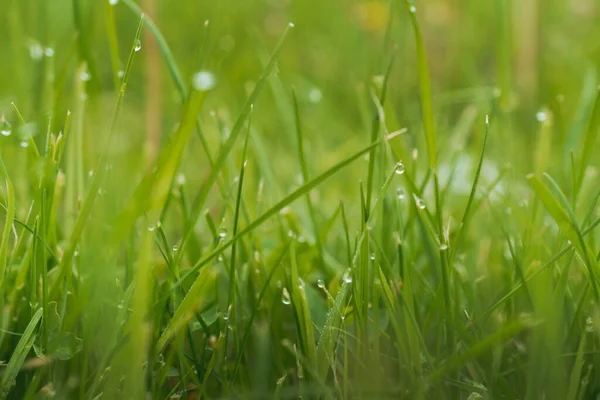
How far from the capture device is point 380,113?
1.83 feet

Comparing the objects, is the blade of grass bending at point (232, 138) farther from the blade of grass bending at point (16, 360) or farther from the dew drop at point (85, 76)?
the dew drop at point (85, 76)

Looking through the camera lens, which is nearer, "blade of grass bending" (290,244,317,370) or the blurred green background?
"blade of grass bending" (290,244,317,370)

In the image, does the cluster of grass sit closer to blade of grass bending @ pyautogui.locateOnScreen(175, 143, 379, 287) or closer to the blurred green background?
blade of grass bending @ pyautogui.locateOnScreen(175, 143, 379, 287)

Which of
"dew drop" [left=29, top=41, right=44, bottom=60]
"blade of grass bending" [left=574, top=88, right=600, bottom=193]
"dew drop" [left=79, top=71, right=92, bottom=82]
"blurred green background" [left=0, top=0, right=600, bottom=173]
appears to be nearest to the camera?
"blade of grass bending" [left=574, top=88, right=600, bottom=193]

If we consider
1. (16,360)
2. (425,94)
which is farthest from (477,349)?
(16,360)

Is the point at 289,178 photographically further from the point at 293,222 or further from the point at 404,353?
the point at 404,353

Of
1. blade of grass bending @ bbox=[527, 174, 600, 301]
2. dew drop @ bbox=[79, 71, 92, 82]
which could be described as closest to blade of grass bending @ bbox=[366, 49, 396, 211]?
blade of grass bending @ bbox=[527, 174, 600, 301]

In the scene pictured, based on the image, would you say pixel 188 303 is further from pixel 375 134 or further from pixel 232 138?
pixel 375 134

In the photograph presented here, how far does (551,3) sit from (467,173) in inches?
51.5

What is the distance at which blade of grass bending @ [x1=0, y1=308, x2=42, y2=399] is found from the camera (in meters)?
0.48

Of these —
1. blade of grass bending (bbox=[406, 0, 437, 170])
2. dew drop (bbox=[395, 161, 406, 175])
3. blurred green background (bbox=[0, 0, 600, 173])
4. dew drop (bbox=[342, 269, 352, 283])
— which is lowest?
dew drop (bbox=[342, 269, 352, 283])

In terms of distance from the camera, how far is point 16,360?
0.48 metres

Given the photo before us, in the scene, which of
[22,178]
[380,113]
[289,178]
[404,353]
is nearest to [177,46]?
[289,178]

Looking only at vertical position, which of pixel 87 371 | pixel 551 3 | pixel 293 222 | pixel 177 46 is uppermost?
pixel 551 3
